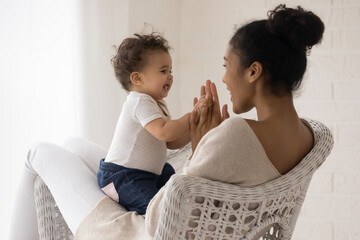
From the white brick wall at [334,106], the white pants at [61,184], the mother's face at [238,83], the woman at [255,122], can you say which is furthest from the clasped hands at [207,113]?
the white brick wall at [334,106]

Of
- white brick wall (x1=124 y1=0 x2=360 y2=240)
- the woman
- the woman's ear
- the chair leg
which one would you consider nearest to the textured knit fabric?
the woman

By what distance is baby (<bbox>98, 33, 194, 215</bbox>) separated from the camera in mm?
1604

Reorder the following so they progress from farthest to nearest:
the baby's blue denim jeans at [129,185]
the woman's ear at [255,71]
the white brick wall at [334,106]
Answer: the white brick wall at [334,106]
the baby's blue denim jeans at [129,185]
the woman's ear at [255,71]

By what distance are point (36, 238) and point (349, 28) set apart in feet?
6.27

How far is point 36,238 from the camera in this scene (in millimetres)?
1890

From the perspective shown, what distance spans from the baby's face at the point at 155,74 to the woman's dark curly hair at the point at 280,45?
1.45 feet

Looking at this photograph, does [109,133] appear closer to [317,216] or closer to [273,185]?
[317,216]

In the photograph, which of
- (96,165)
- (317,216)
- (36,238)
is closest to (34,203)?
(36,238)

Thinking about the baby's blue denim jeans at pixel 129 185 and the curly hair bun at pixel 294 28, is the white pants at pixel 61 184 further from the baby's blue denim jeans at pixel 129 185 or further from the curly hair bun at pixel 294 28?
the curly hair bun at pixel 294 28

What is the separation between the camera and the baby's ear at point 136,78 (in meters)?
1.74

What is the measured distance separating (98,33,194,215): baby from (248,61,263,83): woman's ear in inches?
11.3

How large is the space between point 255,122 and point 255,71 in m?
0.13

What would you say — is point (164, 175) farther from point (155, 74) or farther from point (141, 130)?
point (155, 74)

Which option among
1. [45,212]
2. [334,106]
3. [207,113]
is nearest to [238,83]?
[207,113]
